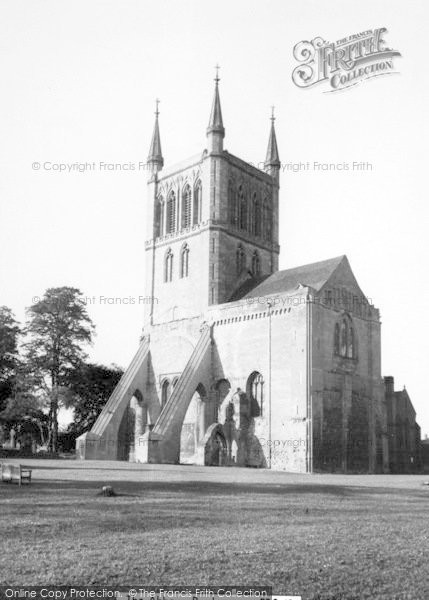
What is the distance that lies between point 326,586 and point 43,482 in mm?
14917

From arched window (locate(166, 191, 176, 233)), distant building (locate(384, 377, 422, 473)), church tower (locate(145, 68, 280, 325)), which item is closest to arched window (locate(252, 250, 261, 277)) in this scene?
church tower (locate(145, 68, 280, 325))

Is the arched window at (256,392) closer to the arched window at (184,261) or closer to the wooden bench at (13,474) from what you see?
the arched window at (184,261)

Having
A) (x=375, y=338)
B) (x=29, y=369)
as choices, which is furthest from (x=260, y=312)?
(x=29, y=369)

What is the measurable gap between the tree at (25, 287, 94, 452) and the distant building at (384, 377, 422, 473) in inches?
915

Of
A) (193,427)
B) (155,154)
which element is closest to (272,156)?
(155,154)

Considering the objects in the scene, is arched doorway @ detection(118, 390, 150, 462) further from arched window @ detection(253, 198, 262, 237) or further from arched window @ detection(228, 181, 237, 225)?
arched window @ detection(253, 198, 262, 237)

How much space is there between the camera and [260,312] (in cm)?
4169

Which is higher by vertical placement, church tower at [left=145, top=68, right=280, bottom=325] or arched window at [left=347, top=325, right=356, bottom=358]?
church tower at [left=145, top=68, right=280, bottom=325]

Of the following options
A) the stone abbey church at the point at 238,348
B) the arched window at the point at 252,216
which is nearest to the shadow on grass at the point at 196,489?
the stone abbey church at the point at 238,348

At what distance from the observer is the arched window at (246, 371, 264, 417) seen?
4075 cm

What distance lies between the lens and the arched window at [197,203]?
163ft

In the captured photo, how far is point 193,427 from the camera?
44.6m

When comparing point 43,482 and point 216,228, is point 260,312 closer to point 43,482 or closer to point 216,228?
point 216,228

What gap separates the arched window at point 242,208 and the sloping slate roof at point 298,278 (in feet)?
17.6
